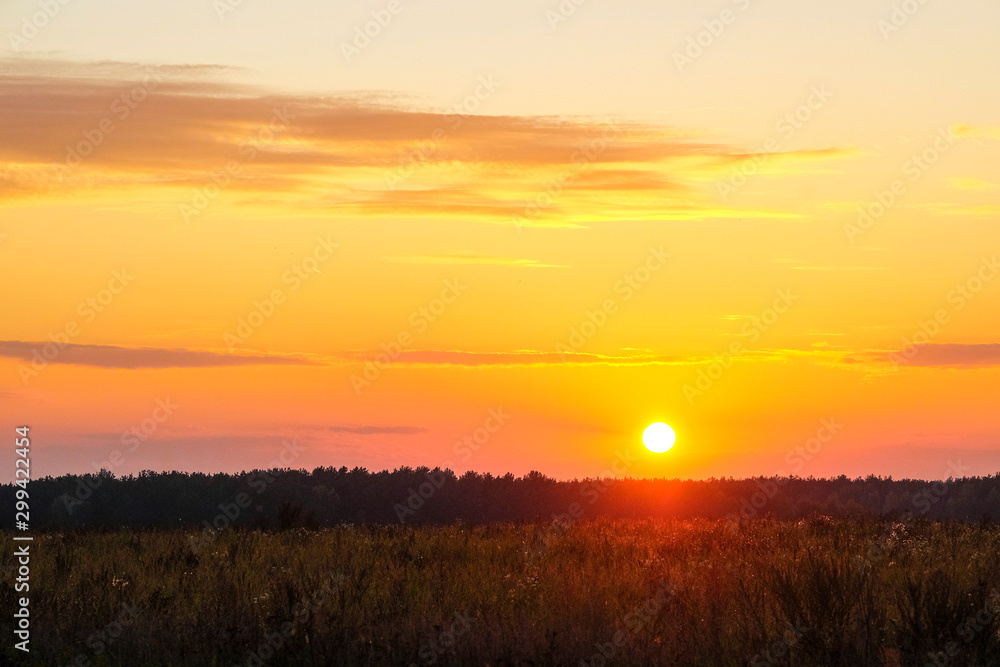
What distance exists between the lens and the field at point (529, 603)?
33.7 ft

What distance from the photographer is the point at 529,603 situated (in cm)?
1272

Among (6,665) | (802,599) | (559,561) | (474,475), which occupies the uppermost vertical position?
(474,475)

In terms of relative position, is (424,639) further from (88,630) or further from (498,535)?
(498,535)

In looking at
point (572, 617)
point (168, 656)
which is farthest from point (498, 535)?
point (168, 656)

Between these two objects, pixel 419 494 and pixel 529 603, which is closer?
pixel 529 603

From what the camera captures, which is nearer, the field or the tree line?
the field

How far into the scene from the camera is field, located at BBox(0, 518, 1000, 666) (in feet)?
33.7

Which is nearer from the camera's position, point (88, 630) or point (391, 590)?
point (88, 630)

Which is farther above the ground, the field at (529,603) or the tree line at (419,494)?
the tree line at (419,494)

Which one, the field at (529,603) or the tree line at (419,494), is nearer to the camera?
the field at (529,603)

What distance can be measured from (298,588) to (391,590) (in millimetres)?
1194

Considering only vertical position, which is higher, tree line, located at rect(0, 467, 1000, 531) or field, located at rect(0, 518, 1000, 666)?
tree line, located at rect(0, 467, 1000, 531)

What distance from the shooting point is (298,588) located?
43.8ft

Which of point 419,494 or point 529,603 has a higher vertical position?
point 419,494
